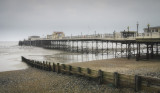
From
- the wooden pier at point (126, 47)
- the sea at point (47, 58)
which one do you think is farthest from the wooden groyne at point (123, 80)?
the sea at point (47, 58)

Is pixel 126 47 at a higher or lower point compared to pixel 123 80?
higher

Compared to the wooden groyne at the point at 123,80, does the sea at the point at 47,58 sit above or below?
below

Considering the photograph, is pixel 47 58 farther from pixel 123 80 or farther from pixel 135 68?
pixel 123 80

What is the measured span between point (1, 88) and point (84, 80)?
7.81 metres

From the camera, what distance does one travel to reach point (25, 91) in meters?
12.5

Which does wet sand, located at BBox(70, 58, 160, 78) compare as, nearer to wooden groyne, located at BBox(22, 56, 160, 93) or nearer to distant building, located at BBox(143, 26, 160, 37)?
wooden groyne, located at BBox(22, 56, 160, 93)

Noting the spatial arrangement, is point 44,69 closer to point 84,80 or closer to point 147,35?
point 84,80

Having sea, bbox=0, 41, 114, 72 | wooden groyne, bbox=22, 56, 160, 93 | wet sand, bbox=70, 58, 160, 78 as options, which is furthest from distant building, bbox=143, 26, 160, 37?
wooden groyne, bbox=22, 56, 160, 93

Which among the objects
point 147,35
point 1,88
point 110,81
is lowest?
point 1,88

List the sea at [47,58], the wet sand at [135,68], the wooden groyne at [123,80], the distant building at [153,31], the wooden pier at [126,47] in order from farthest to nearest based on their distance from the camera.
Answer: the sea at [47,58], the wooden pier at [126,47], the distant building at [153,31], the wet sand at [135,68], the wooden groyne at [123,80]

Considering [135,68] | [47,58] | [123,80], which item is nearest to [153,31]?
[135,68]

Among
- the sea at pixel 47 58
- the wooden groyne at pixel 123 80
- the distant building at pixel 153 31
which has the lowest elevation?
the sea at pixel 47 58

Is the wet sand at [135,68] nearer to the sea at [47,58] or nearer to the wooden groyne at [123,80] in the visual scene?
the wooden groyne at [123,80]

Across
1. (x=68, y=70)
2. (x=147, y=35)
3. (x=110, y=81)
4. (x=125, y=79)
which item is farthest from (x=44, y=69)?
(x=147, y=35)
